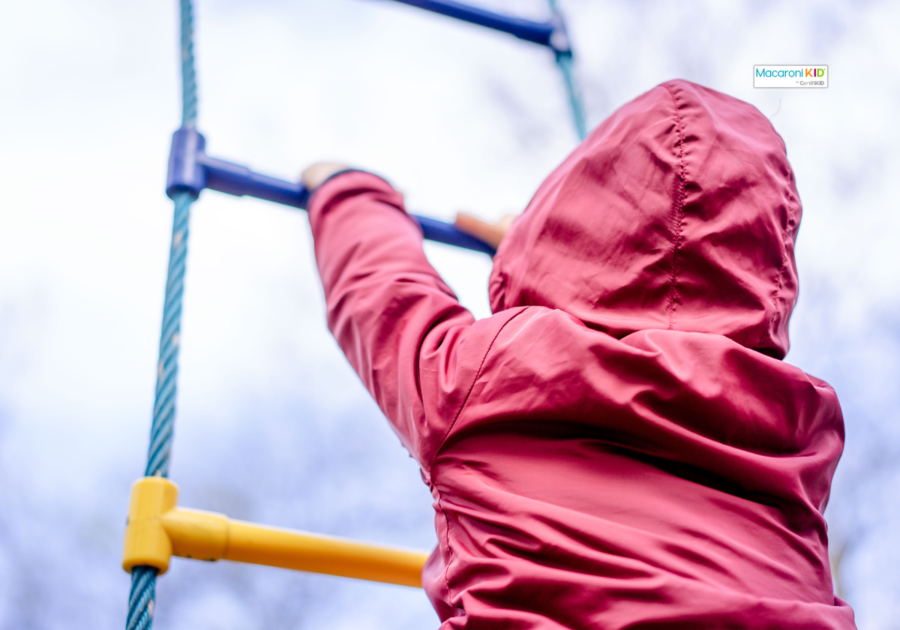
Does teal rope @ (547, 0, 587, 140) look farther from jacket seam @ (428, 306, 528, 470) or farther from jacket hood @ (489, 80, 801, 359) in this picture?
jacket seam @ (428, 306, 528, 470)

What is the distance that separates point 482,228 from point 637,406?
0.58 metres

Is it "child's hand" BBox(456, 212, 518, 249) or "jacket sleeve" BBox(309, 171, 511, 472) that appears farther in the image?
"child's hand" BBox(456, 212, 518, 249)

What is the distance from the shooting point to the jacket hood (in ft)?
1.64

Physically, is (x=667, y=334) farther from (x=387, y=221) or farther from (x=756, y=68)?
(x=756, y=68)

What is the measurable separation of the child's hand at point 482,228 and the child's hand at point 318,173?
23 centimetres

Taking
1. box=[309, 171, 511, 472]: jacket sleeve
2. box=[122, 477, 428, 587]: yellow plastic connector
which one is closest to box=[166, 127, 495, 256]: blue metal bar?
box=[309, 171, 511, 472]: jacket sleeve

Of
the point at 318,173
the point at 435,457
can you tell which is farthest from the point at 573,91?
the point at 435,457

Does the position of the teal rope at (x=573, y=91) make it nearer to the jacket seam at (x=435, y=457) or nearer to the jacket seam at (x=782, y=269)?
the jacket seam at (x=782, y=269)

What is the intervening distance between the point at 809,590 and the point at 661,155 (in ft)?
0.97

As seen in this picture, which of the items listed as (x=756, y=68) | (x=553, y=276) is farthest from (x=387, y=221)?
(x=756, y=68)

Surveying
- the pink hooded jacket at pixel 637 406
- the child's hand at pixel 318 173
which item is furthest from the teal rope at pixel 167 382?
the pink hooded jacket at pixel 637 406

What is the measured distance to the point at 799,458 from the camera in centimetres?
48

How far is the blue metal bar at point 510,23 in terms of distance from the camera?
47.3 inches

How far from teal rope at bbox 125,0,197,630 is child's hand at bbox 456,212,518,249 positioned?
35 cm
